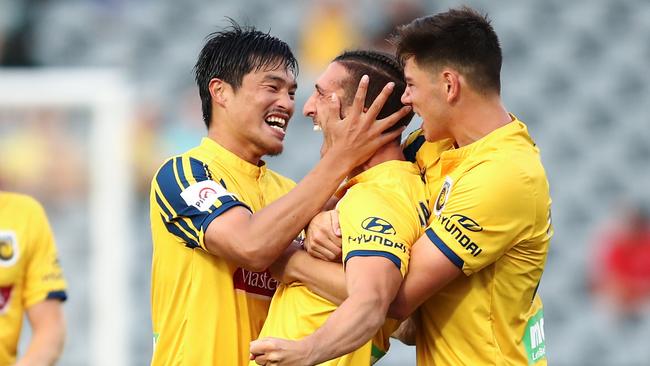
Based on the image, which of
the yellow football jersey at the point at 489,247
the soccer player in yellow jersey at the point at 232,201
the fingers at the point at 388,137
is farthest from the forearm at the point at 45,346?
the fingers at the point at 388,137

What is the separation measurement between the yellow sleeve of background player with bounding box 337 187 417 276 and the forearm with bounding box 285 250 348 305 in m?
0.09

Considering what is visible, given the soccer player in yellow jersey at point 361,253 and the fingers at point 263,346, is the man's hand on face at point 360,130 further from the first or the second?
the fingers at point 263,346

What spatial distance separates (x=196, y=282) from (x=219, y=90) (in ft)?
2.41

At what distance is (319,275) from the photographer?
392 cm

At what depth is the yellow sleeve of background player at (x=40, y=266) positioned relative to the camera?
5.34 m

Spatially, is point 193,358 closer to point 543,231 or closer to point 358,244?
point 358,244

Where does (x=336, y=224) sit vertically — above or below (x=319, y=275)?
above

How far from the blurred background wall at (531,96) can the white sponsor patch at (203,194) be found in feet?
15.4

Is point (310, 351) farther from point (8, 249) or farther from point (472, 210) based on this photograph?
point (8, 249)

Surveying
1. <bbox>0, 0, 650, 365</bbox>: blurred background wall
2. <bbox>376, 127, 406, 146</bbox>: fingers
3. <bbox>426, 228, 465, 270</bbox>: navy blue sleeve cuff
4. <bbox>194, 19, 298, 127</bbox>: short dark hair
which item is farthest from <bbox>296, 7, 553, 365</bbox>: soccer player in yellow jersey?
<bbox>0, 0, 650, 365</bbox>: blurred background wall

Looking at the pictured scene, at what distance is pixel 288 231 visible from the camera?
3.99 meters

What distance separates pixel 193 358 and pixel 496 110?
1320 mm

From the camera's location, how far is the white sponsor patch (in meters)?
4.09

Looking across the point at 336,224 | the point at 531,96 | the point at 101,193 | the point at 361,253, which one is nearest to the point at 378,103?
the point at 336,224
